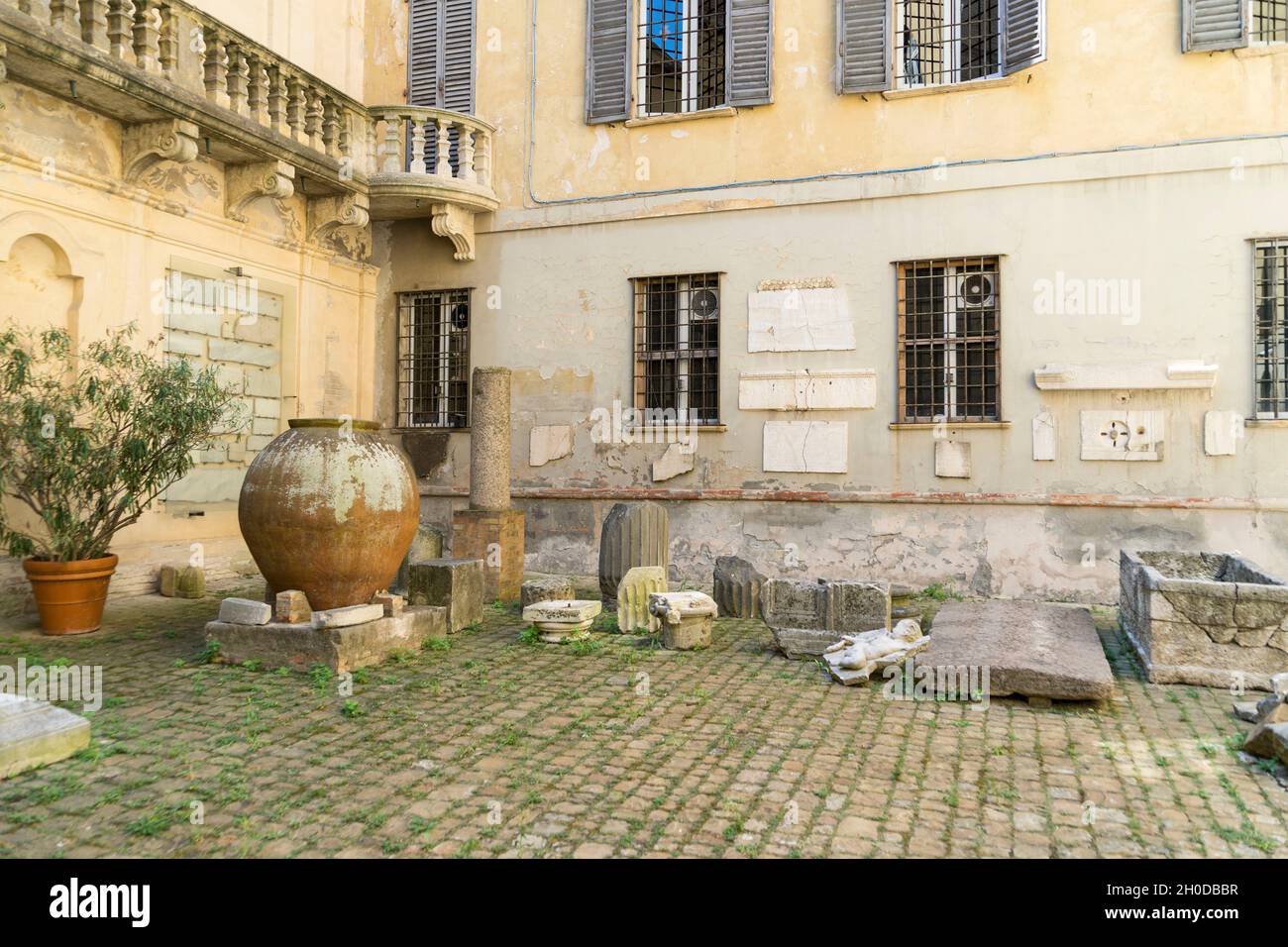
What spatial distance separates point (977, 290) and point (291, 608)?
25.6ft

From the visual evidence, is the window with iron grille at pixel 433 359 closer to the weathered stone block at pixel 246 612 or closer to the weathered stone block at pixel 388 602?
the weathered stone block at pixel 388 602

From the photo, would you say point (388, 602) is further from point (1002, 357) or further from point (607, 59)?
→ point (607, 59)

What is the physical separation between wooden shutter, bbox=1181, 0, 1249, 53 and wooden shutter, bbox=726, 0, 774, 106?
4.31 meters

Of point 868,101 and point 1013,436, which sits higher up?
point 868,101

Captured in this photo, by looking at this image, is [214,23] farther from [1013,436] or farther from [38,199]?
[1013,436]

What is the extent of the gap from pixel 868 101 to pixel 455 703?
835 cm

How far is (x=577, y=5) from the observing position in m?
11.8

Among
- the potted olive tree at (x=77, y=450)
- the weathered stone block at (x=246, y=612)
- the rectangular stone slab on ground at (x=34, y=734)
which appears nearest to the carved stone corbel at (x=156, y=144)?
the potted olive tree at (x=77, y=450)

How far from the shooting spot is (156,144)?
353 inches

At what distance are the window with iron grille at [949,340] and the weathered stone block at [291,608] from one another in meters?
6.69

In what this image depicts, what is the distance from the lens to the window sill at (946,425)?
980cm

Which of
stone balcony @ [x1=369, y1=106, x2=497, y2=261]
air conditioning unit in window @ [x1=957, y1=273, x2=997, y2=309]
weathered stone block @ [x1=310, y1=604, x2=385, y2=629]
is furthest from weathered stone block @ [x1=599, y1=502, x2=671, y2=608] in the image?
stone balcony @ [x1=369, y1=106, x2=497, y2=261]

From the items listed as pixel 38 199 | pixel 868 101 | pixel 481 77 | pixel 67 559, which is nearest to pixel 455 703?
pixel 67 559

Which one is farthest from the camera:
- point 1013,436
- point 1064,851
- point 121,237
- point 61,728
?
point 1013,436
